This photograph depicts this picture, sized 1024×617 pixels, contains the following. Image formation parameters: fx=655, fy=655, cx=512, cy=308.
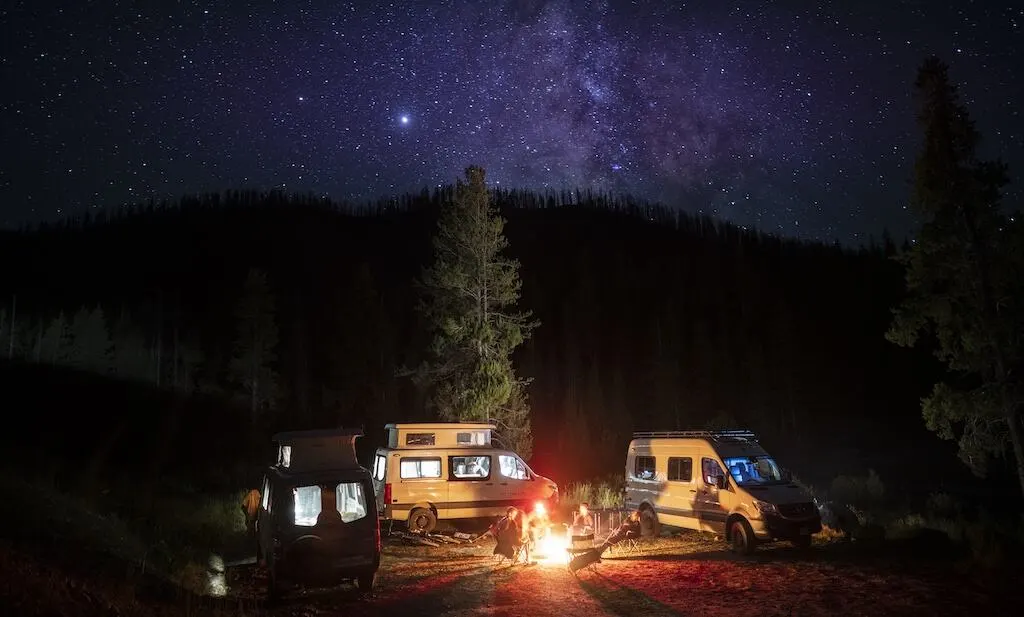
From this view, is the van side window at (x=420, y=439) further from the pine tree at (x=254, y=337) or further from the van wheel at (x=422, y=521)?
the pine tree at (x=254, y=337)

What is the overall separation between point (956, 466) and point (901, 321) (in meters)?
45.1

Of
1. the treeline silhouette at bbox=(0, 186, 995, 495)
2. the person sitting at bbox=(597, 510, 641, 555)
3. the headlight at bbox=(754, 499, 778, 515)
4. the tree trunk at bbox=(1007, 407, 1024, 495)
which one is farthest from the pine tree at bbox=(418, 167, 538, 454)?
the tree trunk at bbox=(1007, 407, 1024, 495)

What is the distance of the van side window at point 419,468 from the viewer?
1886 cm

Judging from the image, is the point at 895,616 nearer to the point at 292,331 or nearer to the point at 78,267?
the point at 292,331

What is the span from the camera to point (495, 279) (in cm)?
2530

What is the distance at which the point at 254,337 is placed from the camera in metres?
56.1

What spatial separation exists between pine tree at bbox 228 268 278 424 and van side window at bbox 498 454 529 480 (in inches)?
1614

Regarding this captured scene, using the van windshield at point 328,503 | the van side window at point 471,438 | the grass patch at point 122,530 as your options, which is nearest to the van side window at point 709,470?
the van side window at point 471,438

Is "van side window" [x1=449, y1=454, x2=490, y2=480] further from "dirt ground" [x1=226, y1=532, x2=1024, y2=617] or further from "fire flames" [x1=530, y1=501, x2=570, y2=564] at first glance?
"fire flames" [x1=530, y1=501, x2=570, y2=564]

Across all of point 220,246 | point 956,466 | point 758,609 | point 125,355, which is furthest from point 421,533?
point 220,246

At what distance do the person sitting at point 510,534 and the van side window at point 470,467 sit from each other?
5.41 m

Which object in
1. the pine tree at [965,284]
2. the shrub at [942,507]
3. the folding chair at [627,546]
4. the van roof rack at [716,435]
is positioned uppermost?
the pine tree at [965,284]

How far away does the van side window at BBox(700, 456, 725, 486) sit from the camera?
15.5m

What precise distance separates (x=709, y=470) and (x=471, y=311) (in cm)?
1195
